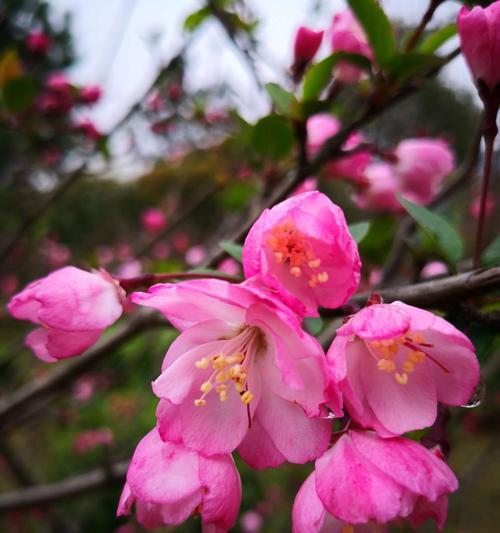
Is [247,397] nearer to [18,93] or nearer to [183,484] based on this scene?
[183,484]

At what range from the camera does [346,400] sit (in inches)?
17.0

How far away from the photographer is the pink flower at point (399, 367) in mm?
410

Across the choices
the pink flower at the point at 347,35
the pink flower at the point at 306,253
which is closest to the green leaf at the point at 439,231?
the pink flower at the point at 306,253

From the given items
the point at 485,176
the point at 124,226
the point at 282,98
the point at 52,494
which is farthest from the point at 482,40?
the point at 124,226

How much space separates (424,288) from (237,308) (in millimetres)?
186

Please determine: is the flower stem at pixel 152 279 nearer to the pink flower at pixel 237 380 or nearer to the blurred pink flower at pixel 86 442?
the pink flower at pixel 237 380

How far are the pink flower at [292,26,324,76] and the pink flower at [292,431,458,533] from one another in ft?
2.32

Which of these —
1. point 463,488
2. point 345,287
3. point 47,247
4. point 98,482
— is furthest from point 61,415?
point 345,287

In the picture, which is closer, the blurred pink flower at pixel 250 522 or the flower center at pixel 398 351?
the flower center at pixel 398 351

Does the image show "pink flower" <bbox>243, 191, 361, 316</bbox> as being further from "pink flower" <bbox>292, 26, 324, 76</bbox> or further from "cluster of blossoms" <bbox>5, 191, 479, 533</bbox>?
"pink flower" <bbox>292, 26, 324, 76</bbox>

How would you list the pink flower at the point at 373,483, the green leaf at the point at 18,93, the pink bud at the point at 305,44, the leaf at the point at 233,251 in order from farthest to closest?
the green leaf at the point at 18,93
the pink bud at the point at 305,44
the leaf at the point at 233,251
the pink flower at the point at 373,483

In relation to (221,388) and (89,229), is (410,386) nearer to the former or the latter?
(221,388)

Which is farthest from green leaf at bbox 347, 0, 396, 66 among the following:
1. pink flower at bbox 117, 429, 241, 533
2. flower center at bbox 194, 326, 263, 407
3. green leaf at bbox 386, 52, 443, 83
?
pink flower at bbox 117, 429, 241, 533

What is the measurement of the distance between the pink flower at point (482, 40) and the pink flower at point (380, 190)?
0.55 meters
